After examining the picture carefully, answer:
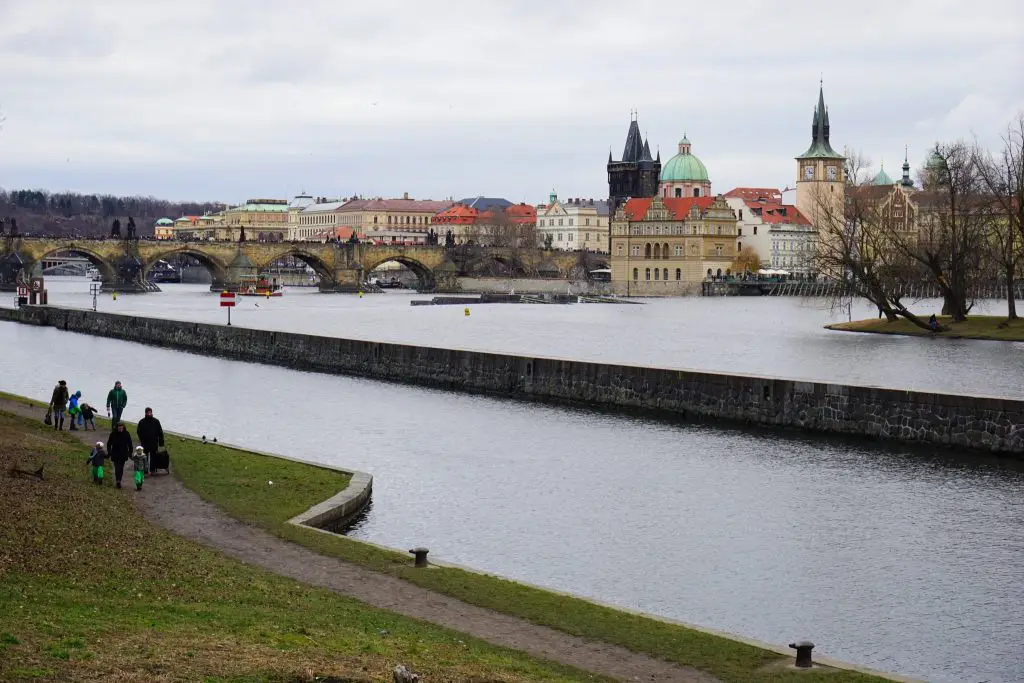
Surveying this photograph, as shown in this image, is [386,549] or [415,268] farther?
[415,268]

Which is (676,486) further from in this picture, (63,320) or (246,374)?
(63,320)

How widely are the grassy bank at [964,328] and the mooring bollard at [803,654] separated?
62665mm

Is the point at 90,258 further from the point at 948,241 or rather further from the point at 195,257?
the point at 948,241

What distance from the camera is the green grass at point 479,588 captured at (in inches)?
655

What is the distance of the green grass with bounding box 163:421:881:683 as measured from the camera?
655 inches

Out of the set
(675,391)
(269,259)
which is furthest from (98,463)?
(269,259)

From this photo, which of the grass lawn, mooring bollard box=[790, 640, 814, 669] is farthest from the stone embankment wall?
the grass lawn

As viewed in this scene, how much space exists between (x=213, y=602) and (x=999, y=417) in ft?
83.3

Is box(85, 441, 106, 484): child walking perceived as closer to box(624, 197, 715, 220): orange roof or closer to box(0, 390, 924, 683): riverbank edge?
box(0, 390, 924, 683): riverbank edge

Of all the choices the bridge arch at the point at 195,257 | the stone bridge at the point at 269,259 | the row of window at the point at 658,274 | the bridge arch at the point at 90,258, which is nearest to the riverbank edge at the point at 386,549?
the bridge arch at the point at 90,258

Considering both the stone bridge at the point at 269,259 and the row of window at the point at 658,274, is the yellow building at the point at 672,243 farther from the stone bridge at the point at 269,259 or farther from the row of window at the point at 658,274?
the stone bridge at the point at 269,259

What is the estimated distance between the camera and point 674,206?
187000mm

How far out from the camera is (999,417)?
35.8 meters

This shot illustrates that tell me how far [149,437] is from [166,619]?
12210mm
